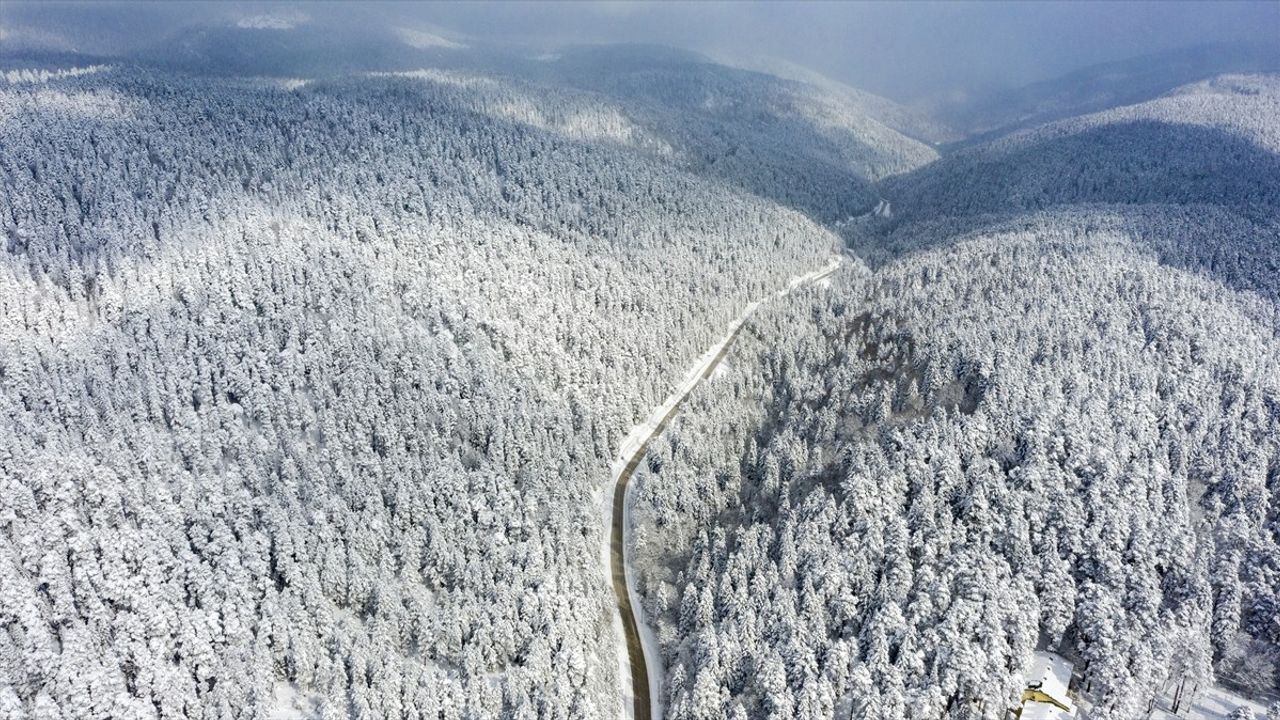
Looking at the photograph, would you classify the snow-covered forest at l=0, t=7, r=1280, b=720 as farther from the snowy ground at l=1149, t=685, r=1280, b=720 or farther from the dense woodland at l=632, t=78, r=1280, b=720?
the snowy ground at l=1149, t=685, r=1280, b=720

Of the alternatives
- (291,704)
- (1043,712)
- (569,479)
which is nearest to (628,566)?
(569,479)

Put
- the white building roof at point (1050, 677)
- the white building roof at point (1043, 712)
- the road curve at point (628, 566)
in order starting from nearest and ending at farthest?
1. the white building roof at point (1043, 712)
2. the white building roof at point (1050, 677)
3. the road curve at point (628, 566)

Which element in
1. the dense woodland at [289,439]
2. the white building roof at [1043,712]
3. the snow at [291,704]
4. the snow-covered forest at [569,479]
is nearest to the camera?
the white building roof at [1043,712]

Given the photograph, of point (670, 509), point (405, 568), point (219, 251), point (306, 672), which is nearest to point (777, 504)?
point (670, 509)

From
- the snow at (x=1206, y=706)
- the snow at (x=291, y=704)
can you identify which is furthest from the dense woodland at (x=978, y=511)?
the snow at (x=291, y=704)

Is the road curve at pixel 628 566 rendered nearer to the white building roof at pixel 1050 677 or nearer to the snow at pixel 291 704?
the snow at pixel 291 704

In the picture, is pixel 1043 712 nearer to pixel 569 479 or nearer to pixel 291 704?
pixel 569 479

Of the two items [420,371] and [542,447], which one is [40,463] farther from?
[542,447]

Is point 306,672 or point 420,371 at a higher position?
point 420,371
